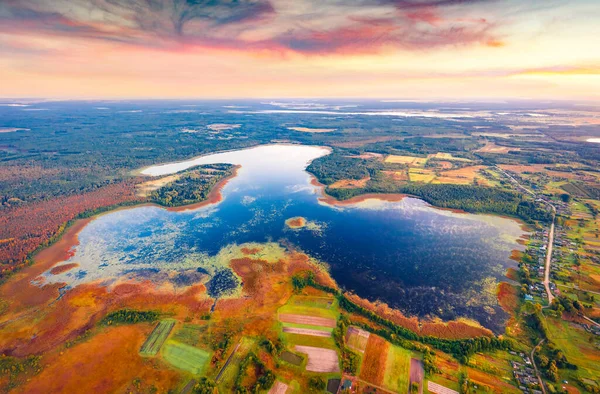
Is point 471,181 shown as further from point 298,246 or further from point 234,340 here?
point 234,340

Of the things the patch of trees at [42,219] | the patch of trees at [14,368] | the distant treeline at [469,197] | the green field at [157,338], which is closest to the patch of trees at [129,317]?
the green field at [157,338]

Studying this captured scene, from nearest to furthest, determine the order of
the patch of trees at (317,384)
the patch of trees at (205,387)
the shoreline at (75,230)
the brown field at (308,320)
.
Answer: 1. the patch of trees at (205,387)
2. the patch of trees at (317,384)
3. the brown field at (308,320)
4. the shoreline at (75,230)

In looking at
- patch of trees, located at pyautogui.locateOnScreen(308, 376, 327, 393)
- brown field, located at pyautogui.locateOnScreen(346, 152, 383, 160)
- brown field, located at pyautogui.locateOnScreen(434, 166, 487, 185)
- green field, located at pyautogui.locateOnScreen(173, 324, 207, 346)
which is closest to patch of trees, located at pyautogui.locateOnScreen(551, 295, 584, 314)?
patch of trees, located at pyautogui.locateOnScreen(308, 376, 327, 393)

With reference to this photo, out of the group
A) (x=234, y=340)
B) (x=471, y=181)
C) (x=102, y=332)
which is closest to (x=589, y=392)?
(x=234, y=340)

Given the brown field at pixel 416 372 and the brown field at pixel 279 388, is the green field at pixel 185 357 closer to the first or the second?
the brown field at pixel 279 388

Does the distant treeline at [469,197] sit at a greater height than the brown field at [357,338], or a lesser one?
greater

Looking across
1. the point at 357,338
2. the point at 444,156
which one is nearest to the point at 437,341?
the point at 357,338
